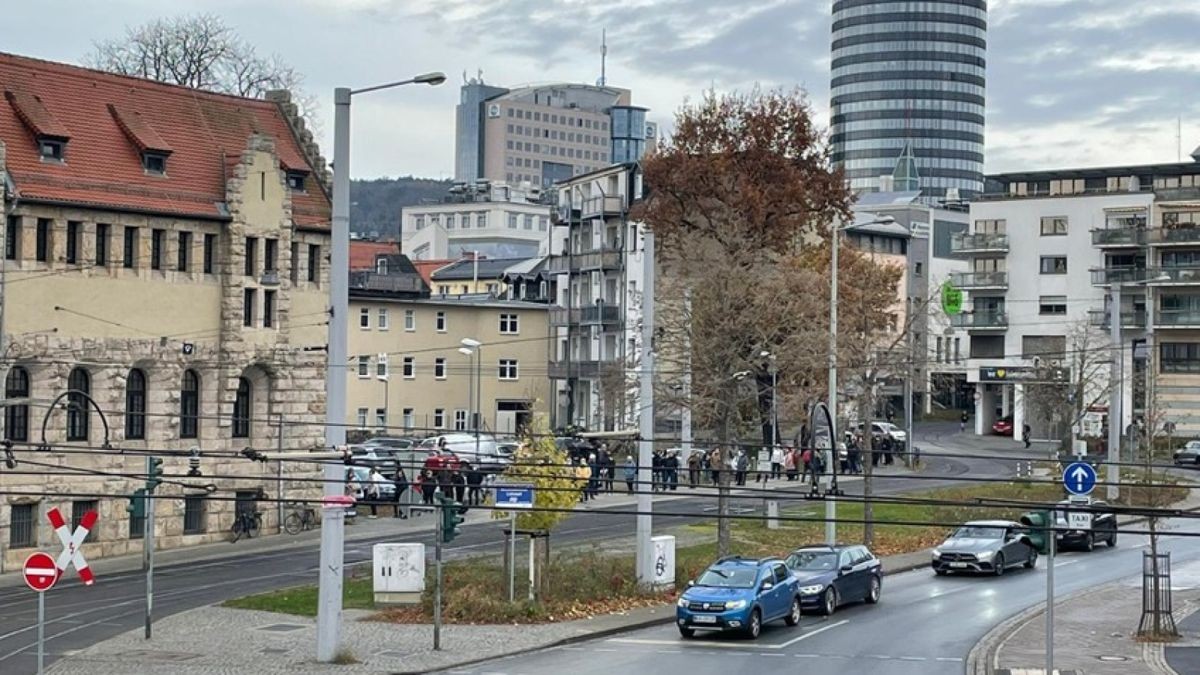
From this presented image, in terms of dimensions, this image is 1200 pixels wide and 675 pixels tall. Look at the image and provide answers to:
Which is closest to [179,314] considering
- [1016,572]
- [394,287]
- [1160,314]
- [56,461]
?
[56,461]

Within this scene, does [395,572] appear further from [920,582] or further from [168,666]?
[920,582]

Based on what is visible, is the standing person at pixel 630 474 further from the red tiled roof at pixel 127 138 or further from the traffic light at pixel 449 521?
the red tiled roof at pixel 127 138

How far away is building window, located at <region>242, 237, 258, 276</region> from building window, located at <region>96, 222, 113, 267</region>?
17.4 feet

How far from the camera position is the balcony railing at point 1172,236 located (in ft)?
289

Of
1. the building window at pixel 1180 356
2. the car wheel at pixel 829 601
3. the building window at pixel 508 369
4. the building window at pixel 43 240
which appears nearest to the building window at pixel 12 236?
the building window at pixel 43 240

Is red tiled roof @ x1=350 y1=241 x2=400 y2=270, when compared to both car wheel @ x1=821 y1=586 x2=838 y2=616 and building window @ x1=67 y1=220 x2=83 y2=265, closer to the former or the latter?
building window @ x1=67 y1=220 x2=83 y2=265

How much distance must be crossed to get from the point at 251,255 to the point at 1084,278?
54.2m

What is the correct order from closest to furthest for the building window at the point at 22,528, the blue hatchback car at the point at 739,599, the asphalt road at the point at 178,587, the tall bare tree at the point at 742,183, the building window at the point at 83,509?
the blue hatchback car at the point at 739,599, the asphalt road at the point at 178,587, the building window at the point at 22,528, the building window at the point at 83,509, the tall bare tree at the point at 742,183

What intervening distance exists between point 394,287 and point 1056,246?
36.8 metres

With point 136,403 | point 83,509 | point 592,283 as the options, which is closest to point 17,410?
point 83,509

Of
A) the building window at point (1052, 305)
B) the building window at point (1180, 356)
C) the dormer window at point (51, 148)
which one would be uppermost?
the dormer window at point (51, 148)

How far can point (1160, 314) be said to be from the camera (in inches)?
3506

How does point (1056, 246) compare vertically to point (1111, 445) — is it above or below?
above

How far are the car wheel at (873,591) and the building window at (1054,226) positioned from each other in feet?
194
